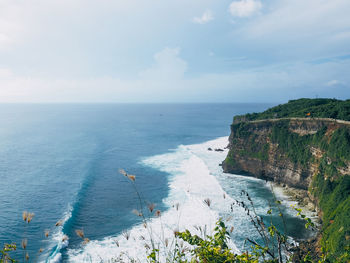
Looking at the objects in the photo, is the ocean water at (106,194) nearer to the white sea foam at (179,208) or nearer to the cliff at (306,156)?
the white sea foam at (179,208)

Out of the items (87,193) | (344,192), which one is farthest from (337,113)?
Answer: (87,193)

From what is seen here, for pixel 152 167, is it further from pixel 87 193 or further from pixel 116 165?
pixel 87 193

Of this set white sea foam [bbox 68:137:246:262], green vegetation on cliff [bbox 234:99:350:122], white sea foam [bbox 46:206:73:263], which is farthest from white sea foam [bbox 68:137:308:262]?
green vegetation on cliff [bbox 234:99:350:122]

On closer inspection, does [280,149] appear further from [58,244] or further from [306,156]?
[58,244]

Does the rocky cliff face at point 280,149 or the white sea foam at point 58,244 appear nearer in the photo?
the white sea foam at point 58,244

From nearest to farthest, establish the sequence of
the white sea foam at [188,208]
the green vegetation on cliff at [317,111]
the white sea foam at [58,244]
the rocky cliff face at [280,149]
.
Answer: the white sea foam at [58,244] → the white sea foam at [188,208] → the rocky cliff face at [280,149] → the green vegetation on cliff at [317,111]

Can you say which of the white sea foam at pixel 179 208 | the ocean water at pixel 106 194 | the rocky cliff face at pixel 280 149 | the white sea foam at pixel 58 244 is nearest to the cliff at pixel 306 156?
the rocky cliff face at pixel 280 149

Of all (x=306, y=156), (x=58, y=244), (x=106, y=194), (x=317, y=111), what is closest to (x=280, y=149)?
(x=306, y=156)
